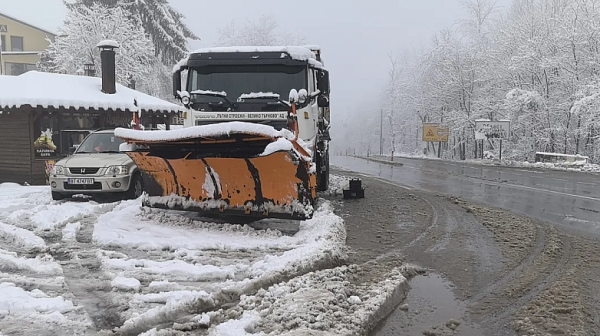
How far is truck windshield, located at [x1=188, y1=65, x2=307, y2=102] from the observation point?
301 inches

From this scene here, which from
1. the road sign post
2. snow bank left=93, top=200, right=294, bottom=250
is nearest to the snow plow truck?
snow bank left=93, top=200, right=294, bottom=250

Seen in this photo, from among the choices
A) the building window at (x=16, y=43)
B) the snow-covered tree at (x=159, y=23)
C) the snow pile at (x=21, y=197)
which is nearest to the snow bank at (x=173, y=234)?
the snow pile at (x=21, y=197)

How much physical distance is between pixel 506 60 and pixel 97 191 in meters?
33.3

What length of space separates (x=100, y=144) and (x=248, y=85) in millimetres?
5026

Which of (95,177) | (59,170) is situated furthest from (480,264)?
(59,170)

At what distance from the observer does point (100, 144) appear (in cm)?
1077

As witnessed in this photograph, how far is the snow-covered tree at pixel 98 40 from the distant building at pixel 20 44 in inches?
382

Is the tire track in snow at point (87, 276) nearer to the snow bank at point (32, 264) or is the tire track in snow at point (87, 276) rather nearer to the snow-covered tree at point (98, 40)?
the snow bank at point (32, 264)

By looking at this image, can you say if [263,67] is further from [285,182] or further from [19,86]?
[19,86]

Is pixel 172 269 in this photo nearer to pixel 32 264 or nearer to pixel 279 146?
pixel 32 264

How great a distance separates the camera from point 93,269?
16.6 feet

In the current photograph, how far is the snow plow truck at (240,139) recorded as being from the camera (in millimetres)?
6016

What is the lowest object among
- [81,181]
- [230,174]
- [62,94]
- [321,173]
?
[81,181]

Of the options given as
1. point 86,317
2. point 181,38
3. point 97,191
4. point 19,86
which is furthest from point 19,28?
point 86,317
